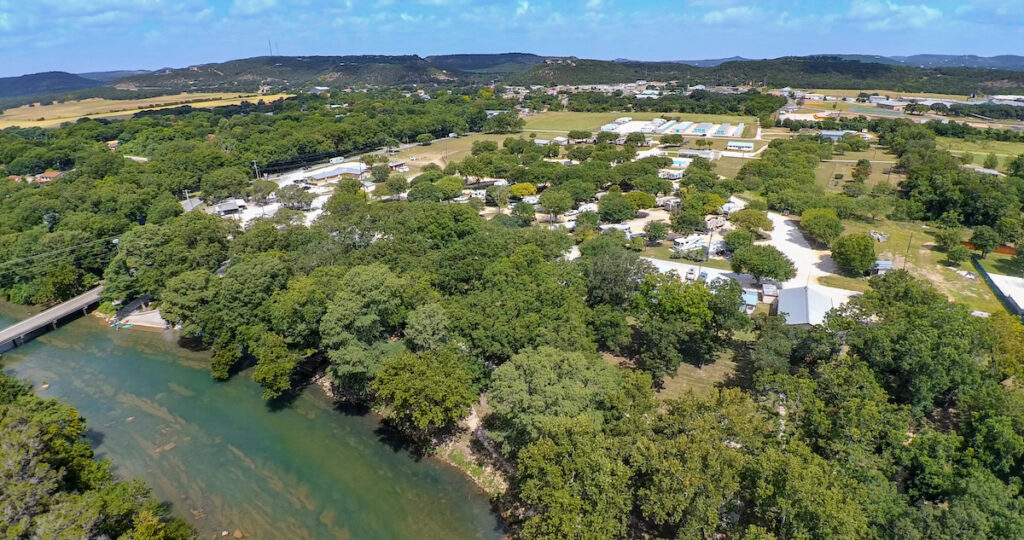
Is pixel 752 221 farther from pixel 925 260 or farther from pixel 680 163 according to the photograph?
pixel 680 163

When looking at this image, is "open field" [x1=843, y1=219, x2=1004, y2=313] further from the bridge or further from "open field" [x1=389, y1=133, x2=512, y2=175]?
the bridge

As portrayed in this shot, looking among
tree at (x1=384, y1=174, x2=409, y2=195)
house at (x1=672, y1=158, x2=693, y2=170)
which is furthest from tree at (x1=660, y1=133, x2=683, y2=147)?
tree at (x1=384, y1=174, x2=409, y2=195)

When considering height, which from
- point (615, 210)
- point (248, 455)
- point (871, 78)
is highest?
point (871, 78)

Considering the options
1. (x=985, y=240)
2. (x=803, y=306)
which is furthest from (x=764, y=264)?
(x=985, y=240)

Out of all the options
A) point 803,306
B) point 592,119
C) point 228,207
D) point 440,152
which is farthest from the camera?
point 592,119

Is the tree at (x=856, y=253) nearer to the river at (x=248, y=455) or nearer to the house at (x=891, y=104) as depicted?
the river at (x=248, y=455)

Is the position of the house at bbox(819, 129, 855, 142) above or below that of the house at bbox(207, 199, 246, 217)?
above
